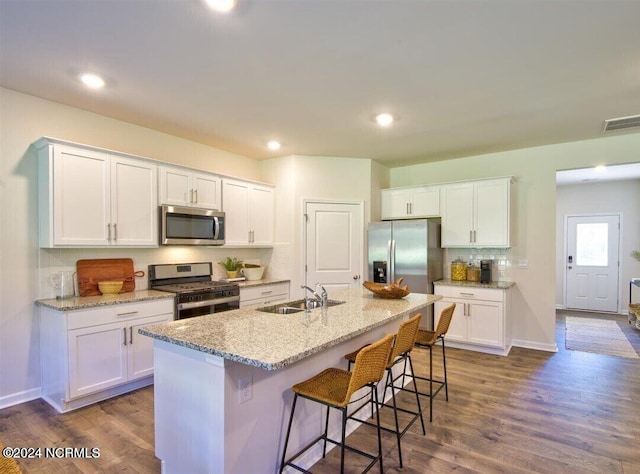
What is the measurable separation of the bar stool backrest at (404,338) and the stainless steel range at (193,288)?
221 cm

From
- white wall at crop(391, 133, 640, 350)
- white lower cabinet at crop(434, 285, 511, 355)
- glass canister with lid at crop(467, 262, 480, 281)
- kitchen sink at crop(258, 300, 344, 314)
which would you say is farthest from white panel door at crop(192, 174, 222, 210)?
white wall at crop(391, 133, 640, 350)

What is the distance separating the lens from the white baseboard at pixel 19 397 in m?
2.96

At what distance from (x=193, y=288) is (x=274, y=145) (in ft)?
6.63

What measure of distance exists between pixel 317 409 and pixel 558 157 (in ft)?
14.1

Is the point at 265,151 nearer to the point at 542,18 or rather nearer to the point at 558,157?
the point at 542,18

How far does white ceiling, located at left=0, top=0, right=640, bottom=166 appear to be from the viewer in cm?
200

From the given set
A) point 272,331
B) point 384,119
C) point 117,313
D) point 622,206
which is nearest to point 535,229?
point 384,119

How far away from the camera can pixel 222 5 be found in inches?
75.5

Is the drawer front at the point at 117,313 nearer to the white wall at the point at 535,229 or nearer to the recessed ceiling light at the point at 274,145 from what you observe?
the recessed ceiling light at the point at 274,145

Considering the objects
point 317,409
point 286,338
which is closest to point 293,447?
point 317,409

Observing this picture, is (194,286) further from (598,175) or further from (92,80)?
(598,175)

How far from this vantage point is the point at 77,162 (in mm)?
3104

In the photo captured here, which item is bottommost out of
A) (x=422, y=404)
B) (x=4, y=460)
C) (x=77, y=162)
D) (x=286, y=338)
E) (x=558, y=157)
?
(x=422, y=404)

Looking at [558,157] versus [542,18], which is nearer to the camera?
[542,18]
